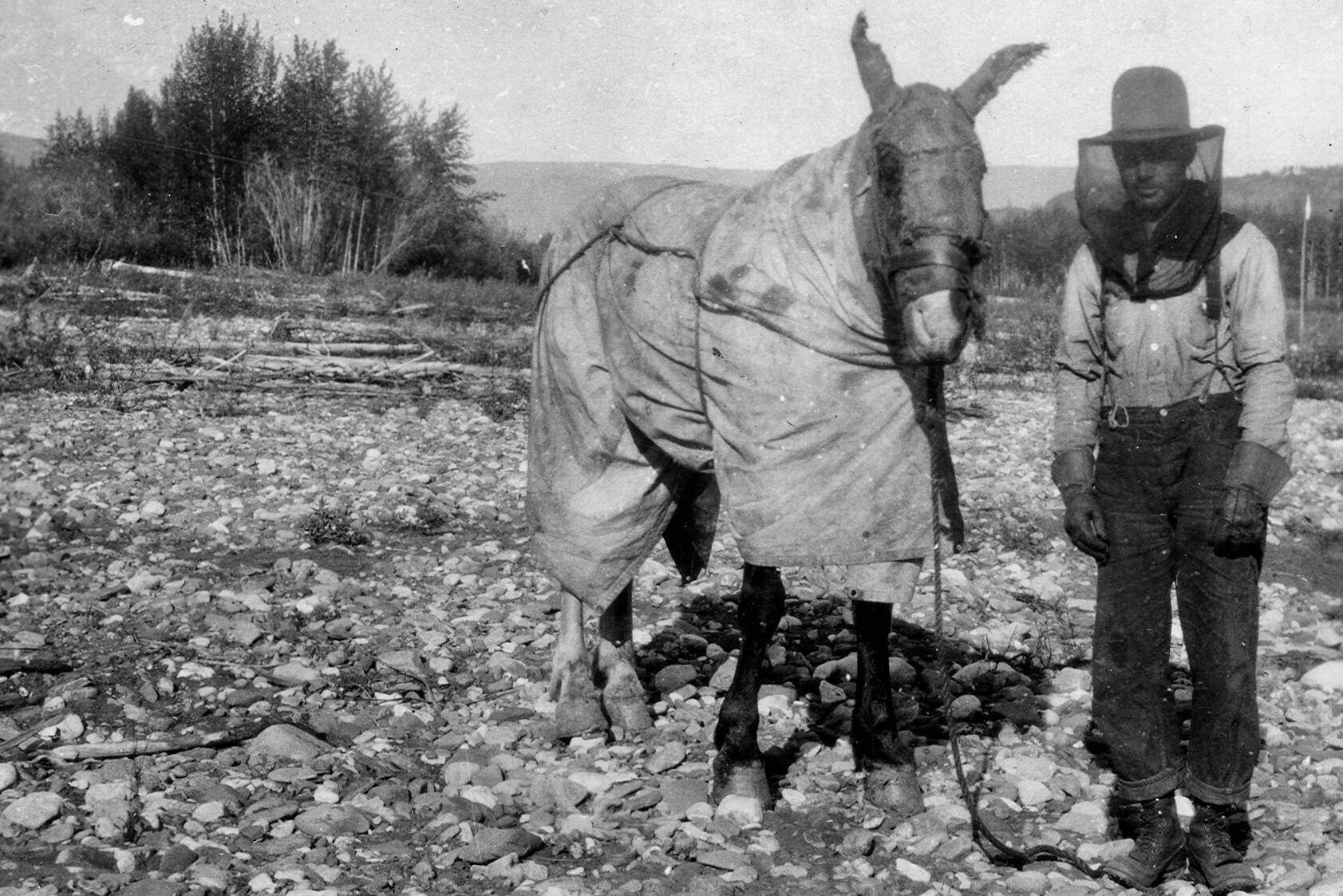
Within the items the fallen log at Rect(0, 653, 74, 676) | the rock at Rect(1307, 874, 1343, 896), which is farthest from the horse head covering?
the fallen log at Rect(0, 653, 74, 676)

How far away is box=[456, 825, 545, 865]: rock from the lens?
3752 millimetres

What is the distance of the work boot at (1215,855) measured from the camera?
139 inches

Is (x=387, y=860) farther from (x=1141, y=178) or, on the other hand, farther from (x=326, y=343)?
(x=326, y=343)

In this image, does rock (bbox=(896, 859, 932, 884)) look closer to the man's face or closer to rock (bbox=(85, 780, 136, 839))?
the man's face

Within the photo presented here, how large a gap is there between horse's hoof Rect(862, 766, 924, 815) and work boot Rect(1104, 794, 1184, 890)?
0.69m

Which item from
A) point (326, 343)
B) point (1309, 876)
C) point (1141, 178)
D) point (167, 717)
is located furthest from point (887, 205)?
point (326, 343)

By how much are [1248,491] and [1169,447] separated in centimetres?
27

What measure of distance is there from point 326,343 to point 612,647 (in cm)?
963

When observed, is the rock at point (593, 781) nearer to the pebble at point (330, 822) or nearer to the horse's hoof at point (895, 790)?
the pebble at point (330, 822)

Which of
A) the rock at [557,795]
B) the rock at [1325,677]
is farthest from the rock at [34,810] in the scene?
the rock at [1325,677]

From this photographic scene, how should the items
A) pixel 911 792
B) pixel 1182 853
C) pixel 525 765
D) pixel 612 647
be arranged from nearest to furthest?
1. pixel 1182 853
2. pixel 911 792
3. pixel 525 765
4. pixel 612 647

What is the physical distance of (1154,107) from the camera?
3328mm

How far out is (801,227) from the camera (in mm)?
3746

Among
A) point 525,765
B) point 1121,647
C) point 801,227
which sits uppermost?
point 801,227
